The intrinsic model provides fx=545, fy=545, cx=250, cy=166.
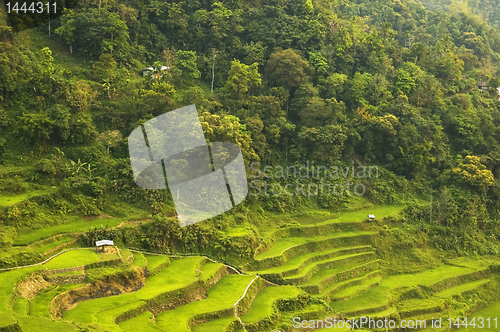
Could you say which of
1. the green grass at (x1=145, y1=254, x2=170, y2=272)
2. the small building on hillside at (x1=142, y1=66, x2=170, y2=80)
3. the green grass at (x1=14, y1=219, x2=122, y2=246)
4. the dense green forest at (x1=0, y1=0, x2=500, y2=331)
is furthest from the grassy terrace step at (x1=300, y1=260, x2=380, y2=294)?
the small building on hillside at (x1=142, y1=66, x2=170, y2=80)

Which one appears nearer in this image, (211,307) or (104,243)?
(211,307)

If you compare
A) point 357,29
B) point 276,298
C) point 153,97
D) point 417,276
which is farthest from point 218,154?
point 357,29

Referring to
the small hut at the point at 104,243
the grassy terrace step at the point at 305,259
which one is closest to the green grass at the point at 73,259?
the small hut at the point at 104,243

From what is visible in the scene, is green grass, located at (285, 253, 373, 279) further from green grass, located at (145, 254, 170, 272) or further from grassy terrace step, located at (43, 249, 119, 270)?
grassy terrace step, located at (43, 249, 119, 270)

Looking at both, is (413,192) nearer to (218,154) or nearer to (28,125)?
(218,154)

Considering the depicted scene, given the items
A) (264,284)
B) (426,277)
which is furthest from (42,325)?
(426,277)

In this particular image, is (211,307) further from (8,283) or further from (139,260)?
(8,283)
